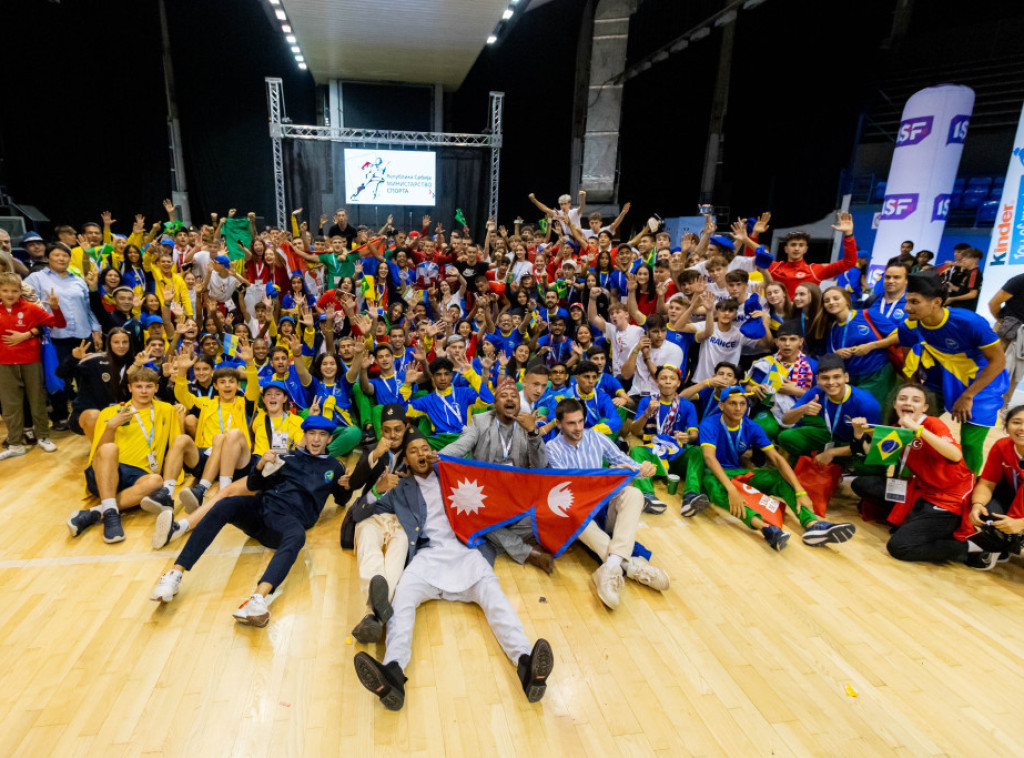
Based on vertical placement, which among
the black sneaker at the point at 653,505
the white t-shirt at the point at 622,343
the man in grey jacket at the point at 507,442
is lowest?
the black sneaker at the point at 653,505

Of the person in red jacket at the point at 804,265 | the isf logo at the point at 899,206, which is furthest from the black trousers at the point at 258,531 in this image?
the isf logo at the point at 899,206

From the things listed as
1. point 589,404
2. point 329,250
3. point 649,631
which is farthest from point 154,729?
point 329,250

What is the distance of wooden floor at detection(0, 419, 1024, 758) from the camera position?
2.43m

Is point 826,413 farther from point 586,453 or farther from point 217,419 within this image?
point 217,419

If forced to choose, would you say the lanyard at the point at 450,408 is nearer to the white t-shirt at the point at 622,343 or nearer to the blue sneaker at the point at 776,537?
the white t-shirt at the point at 622,343

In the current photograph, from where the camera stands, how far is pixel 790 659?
2924 mm

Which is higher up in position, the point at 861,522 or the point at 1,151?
the point at 1,151

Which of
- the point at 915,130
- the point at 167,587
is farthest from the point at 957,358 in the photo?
the point at 915,130

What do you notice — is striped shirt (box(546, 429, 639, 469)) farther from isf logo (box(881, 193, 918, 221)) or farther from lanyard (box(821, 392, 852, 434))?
isf logo (box(881, 193, 918, 221))

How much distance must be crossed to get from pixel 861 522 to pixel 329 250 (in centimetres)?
710

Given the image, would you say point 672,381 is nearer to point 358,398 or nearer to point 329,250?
point 358,398

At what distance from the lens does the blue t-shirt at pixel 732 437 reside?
14.7ft

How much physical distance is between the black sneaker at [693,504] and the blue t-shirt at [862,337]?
72.7 inches

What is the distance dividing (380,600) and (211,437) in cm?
255
